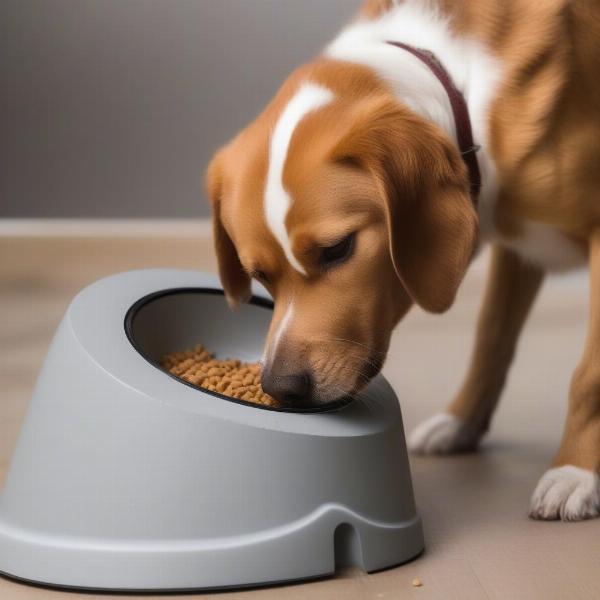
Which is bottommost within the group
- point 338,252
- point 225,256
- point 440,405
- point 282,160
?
point 440,405

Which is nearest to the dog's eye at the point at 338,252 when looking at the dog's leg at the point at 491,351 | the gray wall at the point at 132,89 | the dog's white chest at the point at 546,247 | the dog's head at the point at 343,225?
the dog's head at the point at 343,225

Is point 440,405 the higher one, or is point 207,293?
point 207,293

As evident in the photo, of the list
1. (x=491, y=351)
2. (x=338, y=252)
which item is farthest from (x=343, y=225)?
(x=491, y=351)

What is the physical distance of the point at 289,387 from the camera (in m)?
1.44

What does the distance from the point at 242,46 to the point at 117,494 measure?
2.91 m

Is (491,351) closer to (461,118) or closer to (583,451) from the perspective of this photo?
(583,451)

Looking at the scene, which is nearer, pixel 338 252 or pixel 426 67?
pixel 338 252

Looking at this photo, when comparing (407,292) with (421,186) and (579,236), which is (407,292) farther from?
(579,236)

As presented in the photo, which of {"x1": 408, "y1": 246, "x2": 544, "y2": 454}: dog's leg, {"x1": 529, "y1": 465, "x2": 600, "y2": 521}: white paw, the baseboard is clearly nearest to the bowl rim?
{"x1": 529, "y1": 465, "x2": 600, "y2": 521}: white paw

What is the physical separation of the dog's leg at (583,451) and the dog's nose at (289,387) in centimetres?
47

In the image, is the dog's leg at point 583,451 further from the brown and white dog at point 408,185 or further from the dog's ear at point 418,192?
the dog's ear at point 418,192

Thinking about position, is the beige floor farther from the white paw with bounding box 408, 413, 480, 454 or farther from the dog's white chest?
the dog's white chest

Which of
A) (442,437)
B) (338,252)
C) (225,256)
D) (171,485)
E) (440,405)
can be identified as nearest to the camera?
(171,485)

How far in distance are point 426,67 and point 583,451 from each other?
2.14ft
